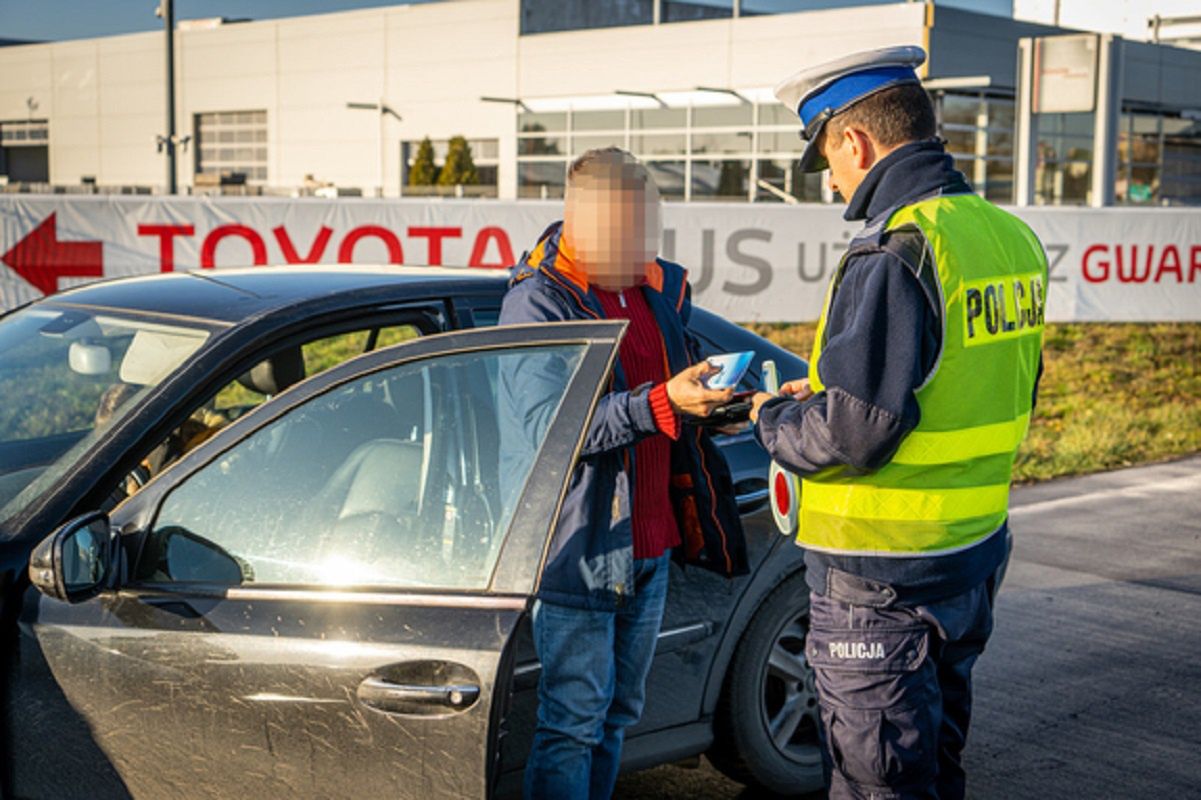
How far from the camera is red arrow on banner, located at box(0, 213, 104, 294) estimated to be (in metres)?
12.7

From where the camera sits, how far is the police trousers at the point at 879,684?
8.88ft

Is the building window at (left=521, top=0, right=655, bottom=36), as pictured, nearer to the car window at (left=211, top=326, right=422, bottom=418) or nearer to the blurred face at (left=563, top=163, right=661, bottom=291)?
the car window at (left=211, top=326, right=422, bottom=418)

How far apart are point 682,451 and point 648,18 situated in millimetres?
49359

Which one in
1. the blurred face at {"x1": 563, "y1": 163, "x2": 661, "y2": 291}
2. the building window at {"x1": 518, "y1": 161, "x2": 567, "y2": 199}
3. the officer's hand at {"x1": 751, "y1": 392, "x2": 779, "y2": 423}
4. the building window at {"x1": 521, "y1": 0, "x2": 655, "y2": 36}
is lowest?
the officer's hand at {"x1": 751, "y1": 392, "x2": 779, "y2": 423}

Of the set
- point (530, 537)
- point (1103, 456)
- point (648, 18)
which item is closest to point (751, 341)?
point (530, 537)

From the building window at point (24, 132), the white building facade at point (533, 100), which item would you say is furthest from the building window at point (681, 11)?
the building window at point (24, 132)

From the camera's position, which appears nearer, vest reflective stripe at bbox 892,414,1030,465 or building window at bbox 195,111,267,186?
vest reflective stripe at bbox 892,414,1030,465

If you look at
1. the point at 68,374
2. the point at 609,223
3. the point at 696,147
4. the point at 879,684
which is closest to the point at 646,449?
the point at 609,223

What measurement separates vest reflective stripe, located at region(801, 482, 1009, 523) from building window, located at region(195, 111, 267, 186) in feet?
179

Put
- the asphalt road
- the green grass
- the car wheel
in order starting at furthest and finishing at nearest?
the green grass < the asphalt road < the car wheel

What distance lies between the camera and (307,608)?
264 centimetres

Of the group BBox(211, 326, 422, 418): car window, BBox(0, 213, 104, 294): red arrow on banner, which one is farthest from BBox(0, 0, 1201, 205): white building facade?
BBox(211, 326, 422, 418): car window

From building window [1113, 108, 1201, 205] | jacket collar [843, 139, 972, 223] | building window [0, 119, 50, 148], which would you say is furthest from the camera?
building window [0, 119, 50, 148]

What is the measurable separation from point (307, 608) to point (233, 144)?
56854 millimetres
